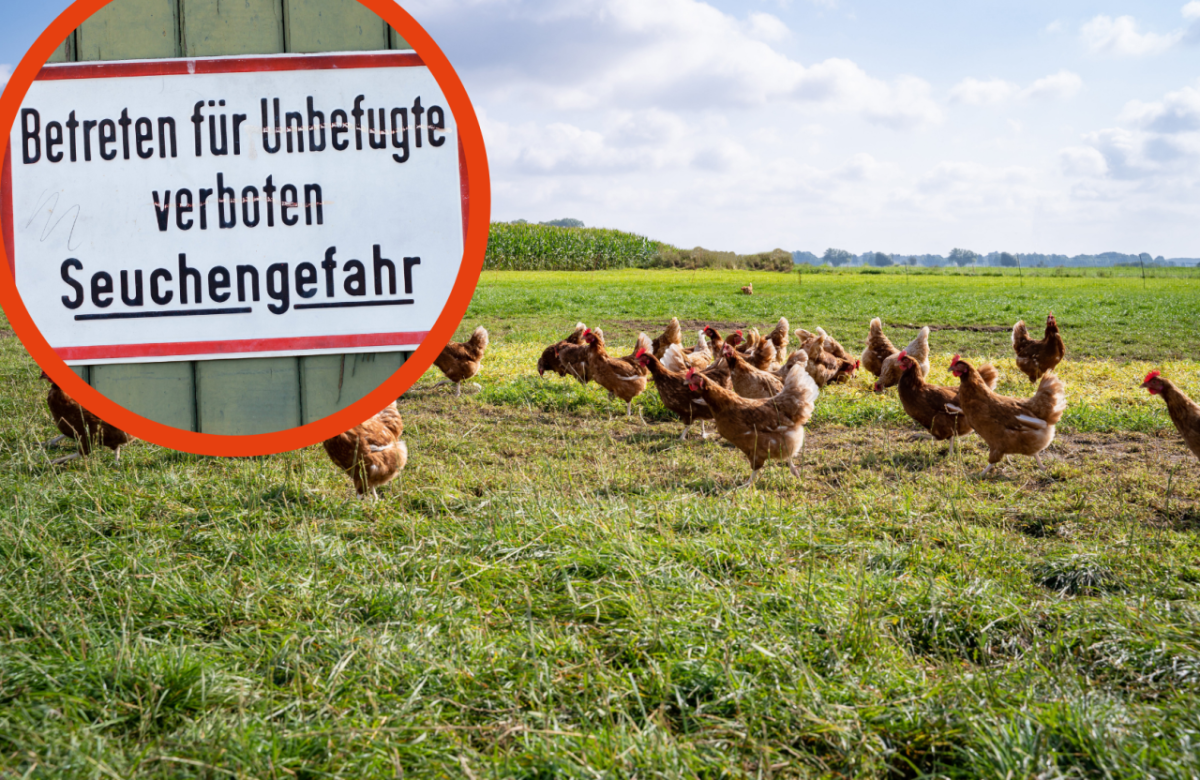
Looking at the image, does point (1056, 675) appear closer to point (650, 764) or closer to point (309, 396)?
point (650, 764)

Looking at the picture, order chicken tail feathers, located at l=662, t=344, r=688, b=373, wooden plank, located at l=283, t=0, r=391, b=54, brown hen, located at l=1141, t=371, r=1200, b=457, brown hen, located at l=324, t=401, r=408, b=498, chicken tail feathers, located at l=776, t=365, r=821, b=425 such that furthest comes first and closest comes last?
1. chicken tail feathers, located at l=662, t=344, r=688, b=373
2. chicken tail feathers, located at l=776, t=365, r=821, b=425
3. brown hen, located at l=1141, t=371, r=1200, b=457
4. brown hen, located at l=324, t=401, r=408, b=498
5. wooden plank, located at l=283, t=0, r=391, b=54

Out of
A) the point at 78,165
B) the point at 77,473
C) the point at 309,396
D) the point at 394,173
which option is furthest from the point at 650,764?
the point at 77,473

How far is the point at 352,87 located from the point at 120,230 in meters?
0.86

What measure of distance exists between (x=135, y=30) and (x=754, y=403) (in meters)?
3.90

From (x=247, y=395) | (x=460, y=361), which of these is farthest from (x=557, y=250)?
(x=247, y=395)

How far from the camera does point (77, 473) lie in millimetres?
4074

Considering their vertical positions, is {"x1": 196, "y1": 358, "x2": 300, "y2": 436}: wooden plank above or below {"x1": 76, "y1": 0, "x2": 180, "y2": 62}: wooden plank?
below

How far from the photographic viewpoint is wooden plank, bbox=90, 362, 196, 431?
7.62ft

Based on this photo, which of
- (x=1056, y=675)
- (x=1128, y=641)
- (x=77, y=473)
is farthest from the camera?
(x=77, y=473)

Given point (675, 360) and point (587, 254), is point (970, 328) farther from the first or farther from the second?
point (587, 254)

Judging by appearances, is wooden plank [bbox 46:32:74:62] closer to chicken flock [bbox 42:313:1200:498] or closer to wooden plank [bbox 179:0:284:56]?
wooden plank [bbox 179:0:284:56]

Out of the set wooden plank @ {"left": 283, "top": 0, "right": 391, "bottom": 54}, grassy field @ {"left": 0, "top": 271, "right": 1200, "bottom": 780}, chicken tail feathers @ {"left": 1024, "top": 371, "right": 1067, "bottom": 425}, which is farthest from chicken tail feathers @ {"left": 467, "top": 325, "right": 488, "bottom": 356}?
wooden plank @ {"left": 283, "top": 0, "right": 391, "bottom": 54}

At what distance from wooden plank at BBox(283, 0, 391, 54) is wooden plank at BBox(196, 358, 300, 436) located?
1.04 m

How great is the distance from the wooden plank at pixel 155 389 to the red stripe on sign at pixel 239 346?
0.17 ft
